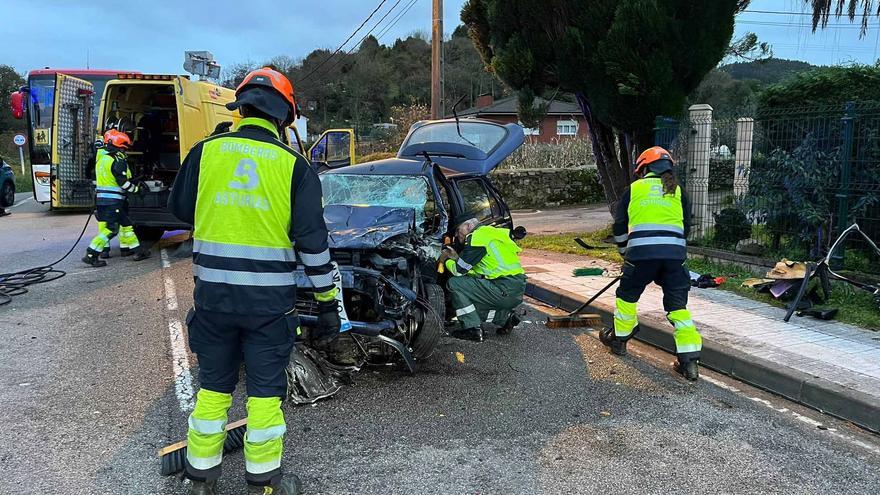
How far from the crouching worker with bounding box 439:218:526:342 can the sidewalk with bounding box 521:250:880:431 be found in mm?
1580

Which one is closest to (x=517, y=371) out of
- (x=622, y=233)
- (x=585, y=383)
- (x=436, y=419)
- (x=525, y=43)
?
(x=585, y=383)

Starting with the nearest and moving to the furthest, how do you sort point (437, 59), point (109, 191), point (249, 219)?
point (249, 219) < point (109, 191) < point (437, 59)

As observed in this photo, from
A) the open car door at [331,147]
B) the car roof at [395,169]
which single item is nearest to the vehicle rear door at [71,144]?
the open car door at [331,147]

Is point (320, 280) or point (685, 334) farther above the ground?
point (320, 280)

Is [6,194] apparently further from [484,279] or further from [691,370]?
[691,370]

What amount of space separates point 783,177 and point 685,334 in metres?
4.29

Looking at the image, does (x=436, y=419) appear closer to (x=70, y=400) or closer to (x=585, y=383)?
(x=585, y=383)

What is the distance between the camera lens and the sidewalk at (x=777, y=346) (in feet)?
14.0

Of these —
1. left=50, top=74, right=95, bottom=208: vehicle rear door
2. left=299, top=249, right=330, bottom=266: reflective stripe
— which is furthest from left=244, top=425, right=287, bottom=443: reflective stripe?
left=50, top=74, right=95, bottom=208: vehicle rear door

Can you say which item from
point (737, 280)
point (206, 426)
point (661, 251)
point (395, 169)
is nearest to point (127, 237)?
point (395, 169)

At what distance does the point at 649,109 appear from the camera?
891 centimetres

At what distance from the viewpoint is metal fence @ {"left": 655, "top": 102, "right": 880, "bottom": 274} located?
7.03m

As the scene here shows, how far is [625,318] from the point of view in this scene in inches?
203

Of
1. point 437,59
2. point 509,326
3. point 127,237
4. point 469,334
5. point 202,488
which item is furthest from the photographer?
point 437,59
